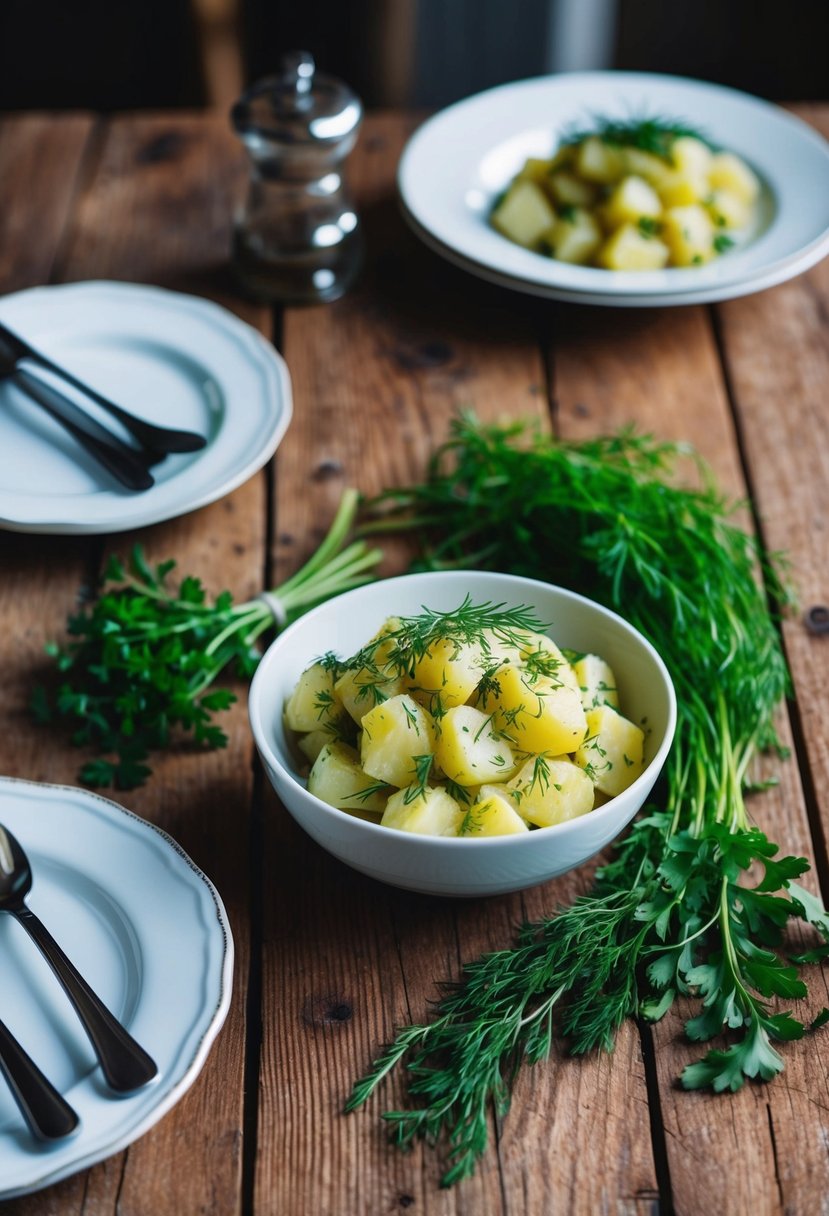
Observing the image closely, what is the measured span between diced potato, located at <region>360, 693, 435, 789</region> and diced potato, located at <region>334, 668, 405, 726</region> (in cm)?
3

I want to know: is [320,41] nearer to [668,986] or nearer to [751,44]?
[751,44]

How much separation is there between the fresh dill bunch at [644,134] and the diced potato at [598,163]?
0.03 m

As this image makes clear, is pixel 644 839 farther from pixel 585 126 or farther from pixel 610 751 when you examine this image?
pixel 585 126

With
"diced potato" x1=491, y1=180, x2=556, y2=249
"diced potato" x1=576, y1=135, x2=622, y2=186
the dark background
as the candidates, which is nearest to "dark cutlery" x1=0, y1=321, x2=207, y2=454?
"diced potato" x1=491, y1=180, x2=556, y2=249

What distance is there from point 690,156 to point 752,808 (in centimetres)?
109

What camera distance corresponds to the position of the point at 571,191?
1829mm

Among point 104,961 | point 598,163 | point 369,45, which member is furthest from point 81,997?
point 369,45

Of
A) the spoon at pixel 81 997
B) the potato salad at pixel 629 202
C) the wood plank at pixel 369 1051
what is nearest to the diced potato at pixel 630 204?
the potato salad at pixel 629 202

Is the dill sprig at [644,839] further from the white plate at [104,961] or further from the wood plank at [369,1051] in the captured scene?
the white plate at [104,961]

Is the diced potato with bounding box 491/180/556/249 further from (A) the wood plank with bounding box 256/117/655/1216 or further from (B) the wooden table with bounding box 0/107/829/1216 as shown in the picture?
(A) the wood plank with bounding box 256/117/655/1216

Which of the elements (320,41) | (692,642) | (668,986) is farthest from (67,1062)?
(320,41)

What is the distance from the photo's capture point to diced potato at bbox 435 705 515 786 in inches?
39.5

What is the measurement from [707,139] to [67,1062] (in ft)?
5.66

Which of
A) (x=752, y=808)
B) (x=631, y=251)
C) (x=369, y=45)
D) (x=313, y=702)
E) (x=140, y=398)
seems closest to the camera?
(x=313, y=702)
